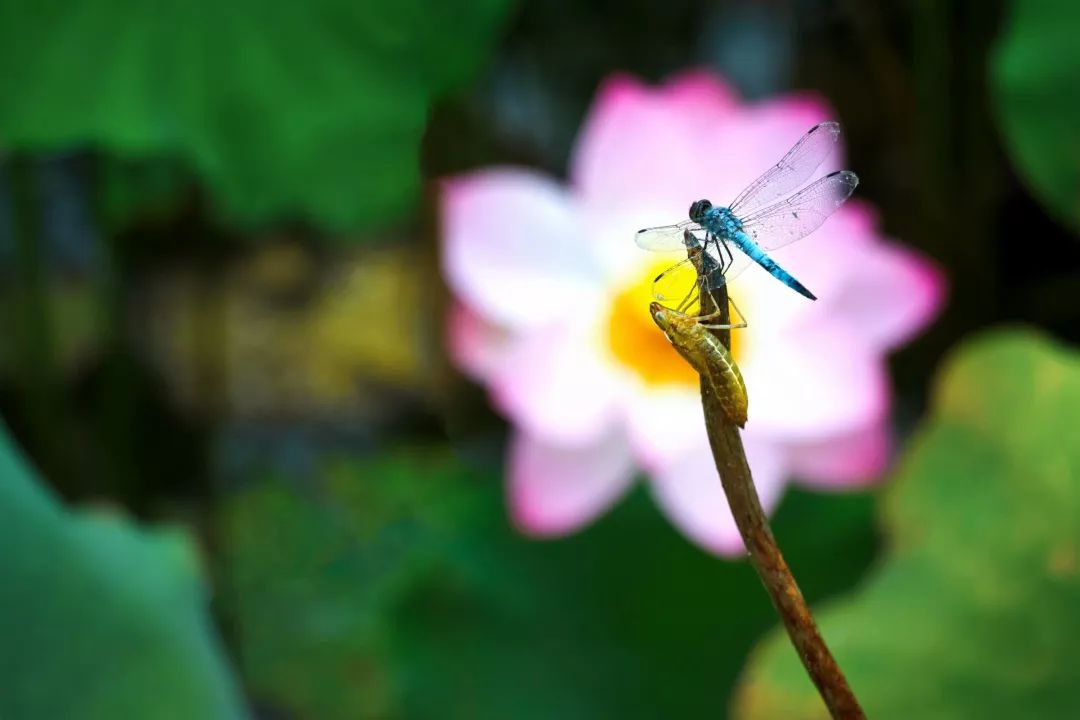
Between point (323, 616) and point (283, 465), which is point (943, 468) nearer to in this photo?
point (323, 616)

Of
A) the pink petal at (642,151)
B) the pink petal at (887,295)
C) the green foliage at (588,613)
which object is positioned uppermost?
the pink petal at (642,151)

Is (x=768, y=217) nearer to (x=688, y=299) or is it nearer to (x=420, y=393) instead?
(x=688, y=299)

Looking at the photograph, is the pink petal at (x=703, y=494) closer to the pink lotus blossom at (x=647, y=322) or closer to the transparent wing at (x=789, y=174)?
the pink lotus blossom at (x=647, y=322)

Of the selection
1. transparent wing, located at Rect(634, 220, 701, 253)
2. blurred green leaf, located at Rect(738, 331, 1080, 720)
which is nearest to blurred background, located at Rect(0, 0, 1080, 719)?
blurred green leaf, located at Rect(738, 331, 1080, 720)

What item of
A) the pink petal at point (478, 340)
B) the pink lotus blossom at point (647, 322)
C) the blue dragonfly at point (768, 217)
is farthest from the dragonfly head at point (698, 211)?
the pink petal at point (478, 340)

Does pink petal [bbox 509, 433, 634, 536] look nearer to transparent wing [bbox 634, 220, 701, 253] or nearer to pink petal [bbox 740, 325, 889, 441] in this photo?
pink petal [bbox 740, 325, 889, 441]

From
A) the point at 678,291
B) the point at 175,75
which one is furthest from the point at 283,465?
the point at 678,291

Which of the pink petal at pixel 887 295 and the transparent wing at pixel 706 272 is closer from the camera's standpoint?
the transparent wing at pixel 706 272

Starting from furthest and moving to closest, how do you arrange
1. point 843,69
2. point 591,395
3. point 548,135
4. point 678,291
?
point 548,135 → point 843,69 → point 591,395 → point 678,291
